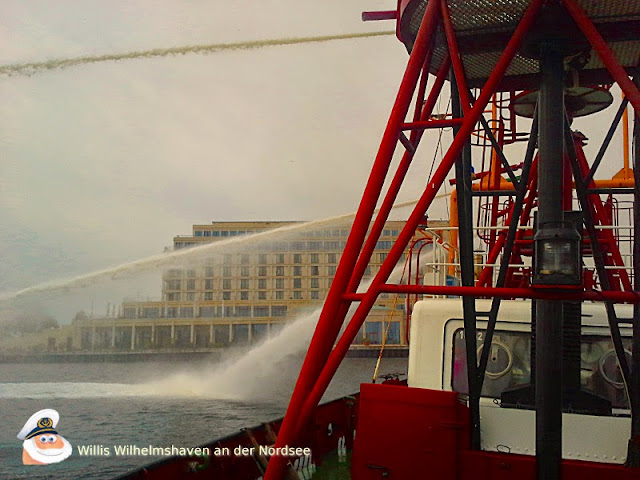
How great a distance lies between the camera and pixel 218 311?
104188 mm

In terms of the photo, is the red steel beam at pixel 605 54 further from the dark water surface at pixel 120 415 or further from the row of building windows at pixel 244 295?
the row of building windows at pixel 244 295

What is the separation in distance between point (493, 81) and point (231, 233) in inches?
3503

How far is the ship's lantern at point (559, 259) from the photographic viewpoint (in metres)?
5.92

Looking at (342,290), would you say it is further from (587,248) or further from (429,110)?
(587,248)

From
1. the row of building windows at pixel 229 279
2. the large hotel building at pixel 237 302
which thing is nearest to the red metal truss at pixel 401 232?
the large hotel building at pixel 237 302

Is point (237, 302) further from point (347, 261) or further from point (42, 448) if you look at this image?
point (347, 261)

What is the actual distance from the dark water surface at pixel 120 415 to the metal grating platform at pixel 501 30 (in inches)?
712

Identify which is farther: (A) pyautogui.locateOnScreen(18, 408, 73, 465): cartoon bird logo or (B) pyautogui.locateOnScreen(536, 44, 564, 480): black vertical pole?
(A) pyautogui.locateOnScreen(18, 408, 73, 465): cartoon bird logo

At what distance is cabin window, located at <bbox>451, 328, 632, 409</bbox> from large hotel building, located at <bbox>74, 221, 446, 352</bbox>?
81998 mm

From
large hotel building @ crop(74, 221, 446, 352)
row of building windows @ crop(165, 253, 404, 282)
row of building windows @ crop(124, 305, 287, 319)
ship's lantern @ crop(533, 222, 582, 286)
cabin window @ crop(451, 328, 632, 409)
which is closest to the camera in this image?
ship's lantern @ crop(533, 222, 582, 286)

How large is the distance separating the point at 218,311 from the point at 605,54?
101 m

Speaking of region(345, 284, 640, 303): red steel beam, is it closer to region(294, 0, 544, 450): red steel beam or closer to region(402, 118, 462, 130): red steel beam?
region(294, 0, 544, 450): red steel beam

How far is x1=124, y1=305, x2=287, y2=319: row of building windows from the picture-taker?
100750mm

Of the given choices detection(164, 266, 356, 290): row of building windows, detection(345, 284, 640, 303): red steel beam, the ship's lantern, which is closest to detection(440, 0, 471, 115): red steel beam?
the ship's lantern
